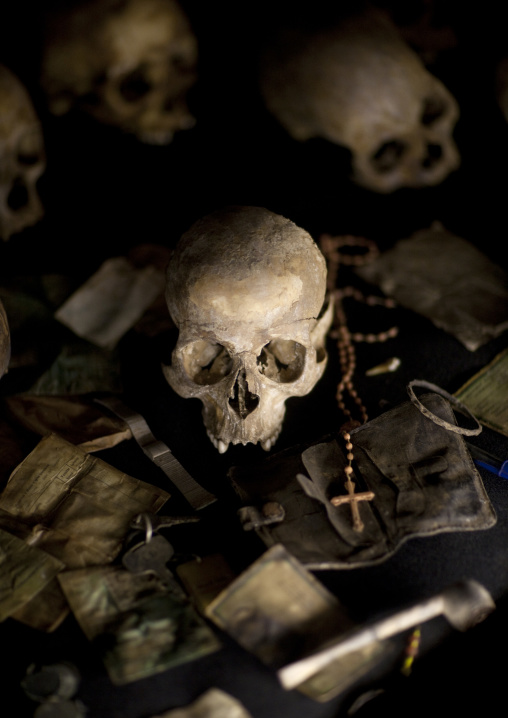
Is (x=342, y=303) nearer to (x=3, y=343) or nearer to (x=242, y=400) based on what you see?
(x=242, y=400)

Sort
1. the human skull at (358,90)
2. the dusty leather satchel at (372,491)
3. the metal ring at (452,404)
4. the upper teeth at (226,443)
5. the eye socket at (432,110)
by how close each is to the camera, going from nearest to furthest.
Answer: the dusty leather satchel at (372,491) < the metal ring at (452,404) < the upper teeth at (226,443) < the human skull at (358,90) < the eye socket at (432,110)

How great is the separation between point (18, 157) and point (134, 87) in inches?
17.9

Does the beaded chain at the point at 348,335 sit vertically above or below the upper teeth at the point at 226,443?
below

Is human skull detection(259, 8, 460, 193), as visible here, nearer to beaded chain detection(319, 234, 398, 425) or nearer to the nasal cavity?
beaded chain detection(319, 234, 398, 425)

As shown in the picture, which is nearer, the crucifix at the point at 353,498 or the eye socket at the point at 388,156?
the crucifix at the point at 353,498

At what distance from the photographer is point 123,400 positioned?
220 centimetres

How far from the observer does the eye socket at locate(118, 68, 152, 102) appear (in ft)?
7.21

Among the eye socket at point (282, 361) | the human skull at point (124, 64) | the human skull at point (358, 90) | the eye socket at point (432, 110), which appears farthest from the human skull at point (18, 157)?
the eye socket at point (432, 110)

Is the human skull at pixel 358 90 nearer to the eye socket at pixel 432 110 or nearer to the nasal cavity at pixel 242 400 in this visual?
the eye socket at pixel 432 110

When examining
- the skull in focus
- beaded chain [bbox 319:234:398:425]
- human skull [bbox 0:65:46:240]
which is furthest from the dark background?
the skull in focus

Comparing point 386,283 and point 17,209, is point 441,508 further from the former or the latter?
point 17,209

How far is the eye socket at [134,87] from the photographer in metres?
2.20

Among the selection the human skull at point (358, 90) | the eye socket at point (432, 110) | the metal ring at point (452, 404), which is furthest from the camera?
the eye socket at point (432, 110)

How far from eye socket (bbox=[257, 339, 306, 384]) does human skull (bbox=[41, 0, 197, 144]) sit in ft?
2.89
